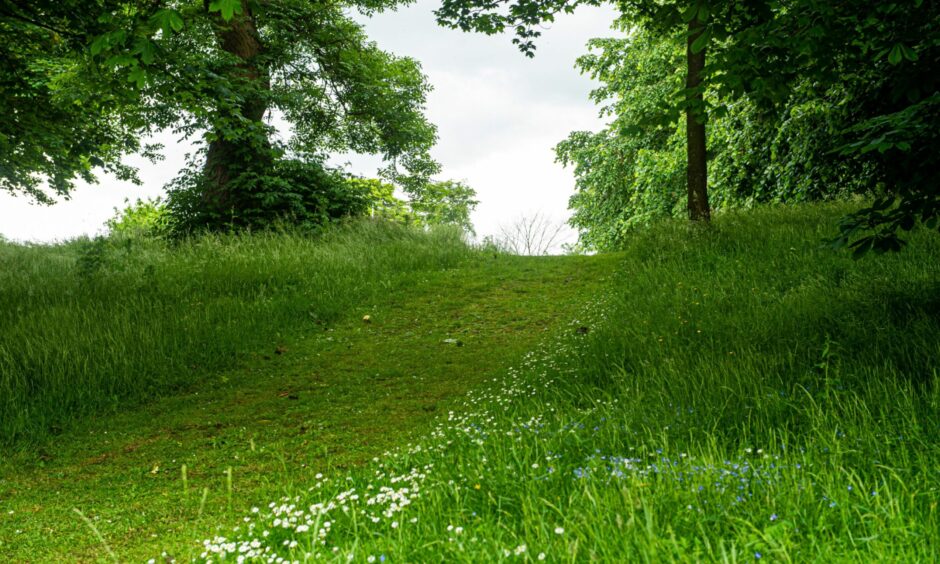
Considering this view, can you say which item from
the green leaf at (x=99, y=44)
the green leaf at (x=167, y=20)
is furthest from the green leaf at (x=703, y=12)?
the green leaf at (x=99, y=44)

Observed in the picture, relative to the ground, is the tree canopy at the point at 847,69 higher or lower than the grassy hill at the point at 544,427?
higher

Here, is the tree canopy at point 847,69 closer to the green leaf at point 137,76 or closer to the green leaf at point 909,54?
the green leaf at point 909,54

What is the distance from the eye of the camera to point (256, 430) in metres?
5.70

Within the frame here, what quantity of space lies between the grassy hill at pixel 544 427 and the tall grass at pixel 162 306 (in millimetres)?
93

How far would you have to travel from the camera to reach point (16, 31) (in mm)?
9008

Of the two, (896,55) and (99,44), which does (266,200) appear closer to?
(99,44)

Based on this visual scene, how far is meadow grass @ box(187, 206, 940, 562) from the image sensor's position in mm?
2570

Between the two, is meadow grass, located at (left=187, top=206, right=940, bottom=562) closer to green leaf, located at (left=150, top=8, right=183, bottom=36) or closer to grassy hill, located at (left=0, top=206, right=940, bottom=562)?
grassy hill, located at (left=0, top=206, right=940, bottom=562)

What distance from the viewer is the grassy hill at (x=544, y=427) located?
107 inches

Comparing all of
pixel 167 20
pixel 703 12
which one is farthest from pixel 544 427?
pixel 167 20

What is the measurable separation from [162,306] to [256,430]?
4.28 m

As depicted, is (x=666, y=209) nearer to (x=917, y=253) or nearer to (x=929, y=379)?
(x=917, y=253)

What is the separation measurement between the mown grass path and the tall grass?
45 cm

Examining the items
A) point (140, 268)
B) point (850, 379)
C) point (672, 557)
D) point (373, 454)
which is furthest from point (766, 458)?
point (140, 268)
